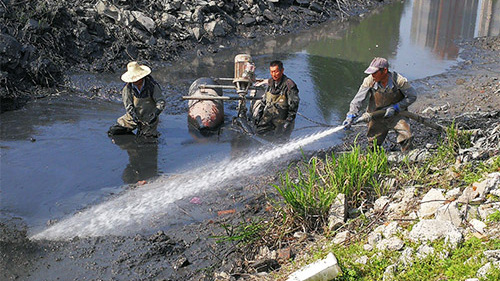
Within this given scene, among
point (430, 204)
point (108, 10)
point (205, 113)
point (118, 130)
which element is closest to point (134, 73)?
point (118, 130)

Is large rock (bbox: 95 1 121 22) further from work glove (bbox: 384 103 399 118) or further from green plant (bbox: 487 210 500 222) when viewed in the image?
green plant (bbox: 487 210 500 222)

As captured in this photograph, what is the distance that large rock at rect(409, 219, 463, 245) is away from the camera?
3730mm

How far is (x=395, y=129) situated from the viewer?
6.71 metres

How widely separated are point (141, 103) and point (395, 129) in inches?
160

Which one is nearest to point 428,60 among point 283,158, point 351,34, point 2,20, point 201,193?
point 351,34

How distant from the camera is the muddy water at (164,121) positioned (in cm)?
691

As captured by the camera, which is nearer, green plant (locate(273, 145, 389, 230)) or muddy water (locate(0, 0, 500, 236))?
green plant (locate(273, 145, 389, 230))

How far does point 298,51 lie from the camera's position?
1544 cm

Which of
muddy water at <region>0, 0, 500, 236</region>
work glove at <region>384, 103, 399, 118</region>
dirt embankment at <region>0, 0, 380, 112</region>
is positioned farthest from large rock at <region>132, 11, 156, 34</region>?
work glove at <region>384, 103, 399, 118</region>

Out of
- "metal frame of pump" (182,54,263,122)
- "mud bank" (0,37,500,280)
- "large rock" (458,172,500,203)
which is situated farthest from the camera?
"metal frame of pump" (182,54,263,122)

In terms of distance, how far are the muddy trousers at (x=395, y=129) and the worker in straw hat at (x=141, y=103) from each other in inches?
132

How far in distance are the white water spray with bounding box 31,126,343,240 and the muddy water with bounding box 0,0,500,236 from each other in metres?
0.26

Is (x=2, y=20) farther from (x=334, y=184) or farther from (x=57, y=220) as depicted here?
(x=334, y=184)

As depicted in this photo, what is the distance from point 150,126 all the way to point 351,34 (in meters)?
11.7
